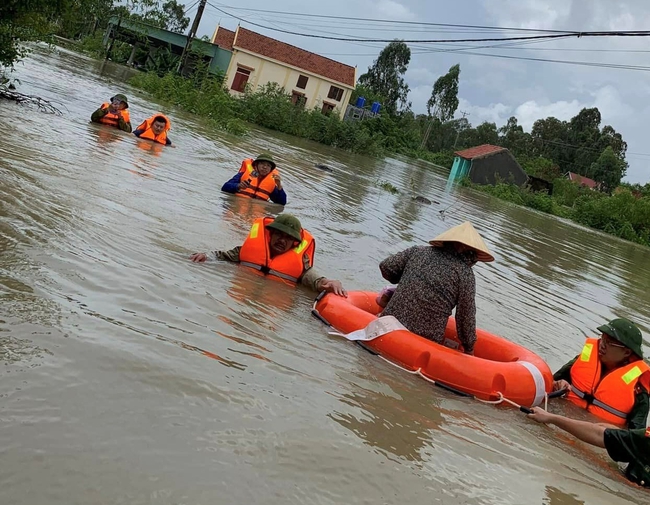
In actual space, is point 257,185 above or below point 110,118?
below

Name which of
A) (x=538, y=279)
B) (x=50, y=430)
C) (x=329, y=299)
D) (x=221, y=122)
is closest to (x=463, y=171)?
(x=221, y=122)

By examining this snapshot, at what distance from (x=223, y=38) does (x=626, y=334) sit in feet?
157

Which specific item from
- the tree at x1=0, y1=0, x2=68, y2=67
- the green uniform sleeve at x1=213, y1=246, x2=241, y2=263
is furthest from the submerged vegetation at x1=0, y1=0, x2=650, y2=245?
the green uniform sleeve at x1=213, y1=246, x2=241, y2=263

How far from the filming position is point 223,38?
4878 cm

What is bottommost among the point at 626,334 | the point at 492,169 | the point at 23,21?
the point at 626,334

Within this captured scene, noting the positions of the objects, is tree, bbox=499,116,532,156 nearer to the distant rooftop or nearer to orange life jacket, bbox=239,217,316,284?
the distant rooftop

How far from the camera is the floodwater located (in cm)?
256

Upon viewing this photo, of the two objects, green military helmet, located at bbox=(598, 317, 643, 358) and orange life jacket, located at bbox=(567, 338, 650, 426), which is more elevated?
green military helmet, located at bbox=(598, 317, 643, 358)

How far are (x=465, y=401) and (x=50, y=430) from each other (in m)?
2.87

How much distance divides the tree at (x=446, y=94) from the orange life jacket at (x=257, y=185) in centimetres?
7572

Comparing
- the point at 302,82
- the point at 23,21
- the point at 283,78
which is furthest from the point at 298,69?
the point at 23,21

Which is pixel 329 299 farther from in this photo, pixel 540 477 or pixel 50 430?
pixel 50 430

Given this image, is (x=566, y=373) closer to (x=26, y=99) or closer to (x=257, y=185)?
(x=257, y=185)

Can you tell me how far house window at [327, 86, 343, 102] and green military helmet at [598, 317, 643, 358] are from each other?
143ft
